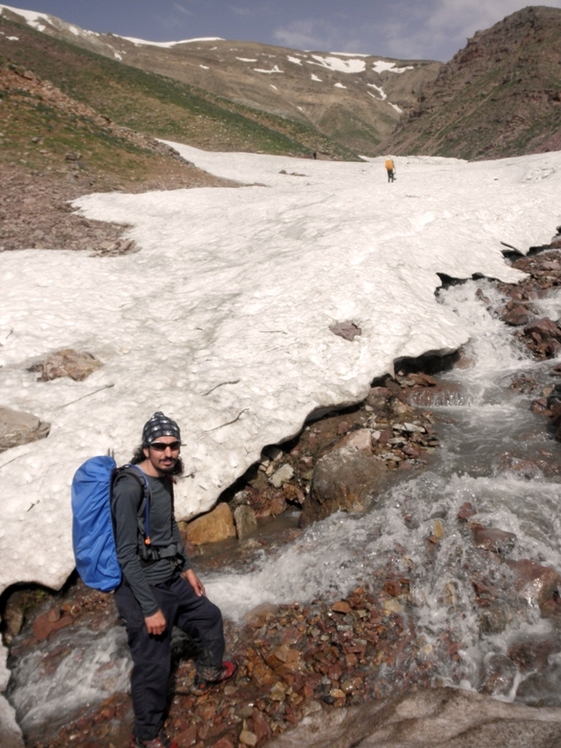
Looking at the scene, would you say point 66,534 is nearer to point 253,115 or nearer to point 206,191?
point 206,191

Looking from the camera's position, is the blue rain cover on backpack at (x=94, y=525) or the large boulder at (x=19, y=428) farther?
the large boulder at (x=19, y=428)

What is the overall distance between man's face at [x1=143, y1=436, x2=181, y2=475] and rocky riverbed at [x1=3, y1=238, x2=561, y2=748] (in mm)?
2743

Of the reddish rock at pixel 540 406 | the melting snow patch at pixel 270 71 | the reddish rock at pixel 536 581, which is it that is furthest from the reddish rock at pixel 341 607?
the melting snow patch at pixel 270 71

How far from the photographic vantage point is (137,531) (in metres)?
4.77

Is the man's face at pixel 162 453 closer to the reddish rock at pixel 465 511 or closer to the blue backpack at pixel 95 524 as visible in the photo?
the blue backpack at pixel 95 524

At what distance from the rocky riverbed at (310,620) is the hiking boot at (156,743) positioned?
0.16m

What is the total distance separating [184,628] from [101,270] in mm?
13070

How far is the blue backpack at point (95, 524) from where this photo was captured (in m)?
4.53

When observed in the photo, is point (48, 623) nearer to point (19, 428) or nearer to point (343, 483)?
point (19, 428)

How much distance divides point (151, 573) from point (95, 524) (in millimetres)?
935

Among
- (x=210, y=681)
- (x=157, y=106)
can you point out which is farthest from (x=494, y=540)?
(x=157, y=106)

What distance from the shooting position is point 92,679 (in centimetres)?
582

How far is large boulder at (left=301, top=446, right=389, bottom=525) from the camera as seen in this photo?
27.2 feet

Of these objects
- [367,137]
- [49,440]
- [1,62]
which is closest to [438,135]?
[367,137]
